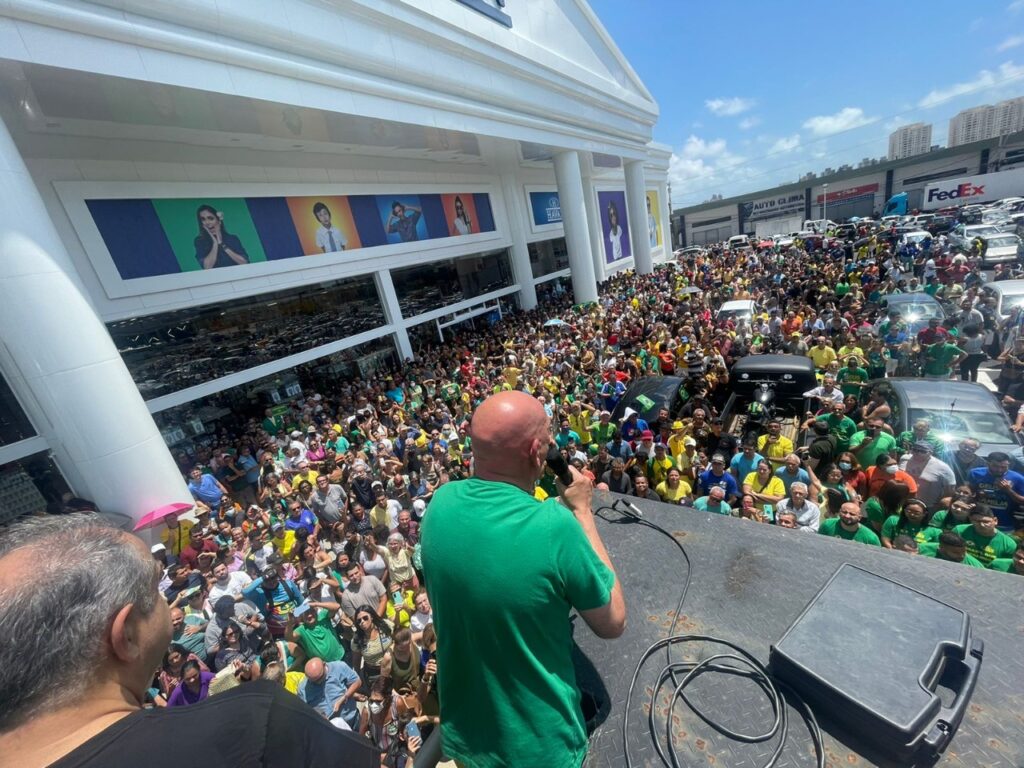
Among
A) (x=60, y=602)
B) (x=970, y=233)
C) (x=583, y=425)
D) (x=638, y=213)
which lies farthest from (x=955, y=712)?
(x=970, y=233)

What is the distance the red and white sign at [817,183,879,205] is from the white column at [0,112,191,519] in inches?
2655

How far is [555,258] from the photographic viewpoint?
2492 centimetres

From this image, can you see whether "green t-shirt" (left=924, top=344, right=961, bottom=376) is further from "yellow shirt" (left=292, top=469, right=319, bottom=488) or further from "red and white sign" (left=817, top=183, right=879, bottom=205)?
"red and white sign" (left=817, top=183, right=879, bottom=205)

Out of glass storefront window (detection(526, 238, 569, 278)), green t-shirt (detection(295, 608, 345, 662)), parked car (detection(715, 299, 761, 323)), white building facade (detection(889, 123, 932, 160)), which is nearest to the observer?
green t-shirt (detection(295, 608, 345, 662))

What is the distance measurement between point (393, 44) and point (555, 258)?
15.3 m

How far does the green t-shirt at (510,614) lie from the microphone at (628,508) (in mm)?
1340

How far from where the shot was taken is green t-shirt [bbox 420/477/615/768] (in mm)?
1305

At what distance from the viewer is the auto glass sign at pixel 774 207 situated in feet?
179

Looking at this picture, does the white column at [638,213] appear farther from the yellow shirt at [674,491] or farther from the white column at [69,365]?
the white column at [69,365]

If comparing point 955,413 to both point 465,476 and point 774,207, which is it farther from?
point 774,207

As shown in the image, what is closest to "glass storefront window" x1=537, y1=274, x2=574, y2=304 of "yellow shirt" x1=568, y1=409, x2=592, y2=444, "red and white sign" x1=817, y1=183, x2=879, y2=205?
"yellow shirt" x1=568, y1=409, x2=592, y2=444

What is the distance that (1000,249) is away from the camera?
57.1 feet

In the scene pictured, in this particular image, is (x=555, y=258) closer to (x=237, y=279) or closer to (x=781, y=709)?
(x=237, y=279)

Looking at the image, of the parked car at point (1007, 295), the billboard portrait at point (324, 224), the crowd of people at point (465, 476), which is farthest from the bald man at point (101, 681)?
the parked car at point (1007, 295)
